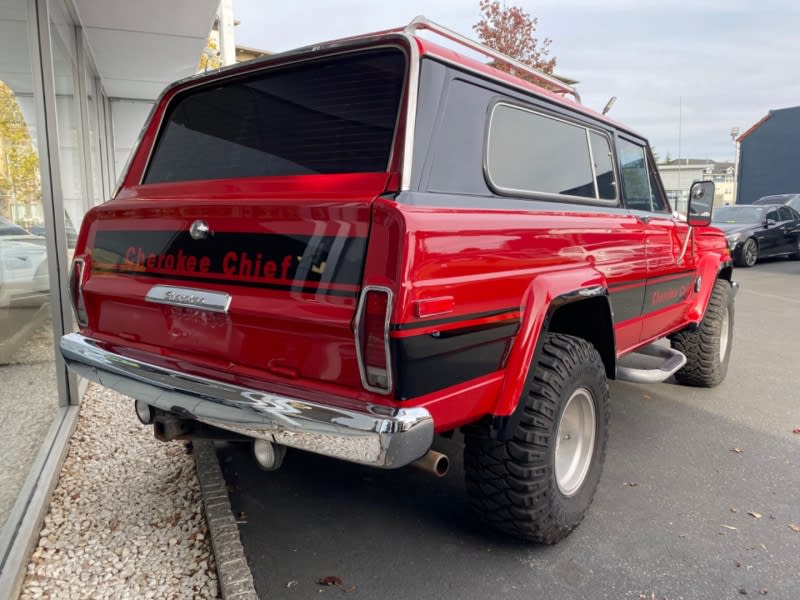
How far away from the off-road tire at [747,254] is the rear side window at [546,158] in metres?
12.9

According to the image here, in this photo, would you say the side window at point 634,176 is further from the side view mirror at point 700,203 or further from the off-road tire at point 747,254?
the off-road tire at point 747,254

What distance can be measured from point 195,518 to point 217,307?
1.18 m

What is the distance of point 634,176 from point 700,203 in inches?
24.0

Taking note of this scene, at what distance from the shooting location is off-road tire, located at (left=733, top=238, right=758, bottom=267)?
14.8 meters

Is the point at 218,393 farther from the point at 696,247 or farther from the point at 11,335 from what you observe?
the point at 696,247

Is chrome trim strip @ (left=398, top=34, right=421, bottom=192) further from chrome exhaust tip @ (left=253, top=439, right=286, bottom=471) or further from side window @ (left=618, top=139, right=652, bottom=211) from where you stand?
side window @ (left=618, top=139, right=652, bottom=211)

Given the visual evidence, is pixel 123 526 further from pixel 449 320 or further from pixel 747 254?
pixel 747 254

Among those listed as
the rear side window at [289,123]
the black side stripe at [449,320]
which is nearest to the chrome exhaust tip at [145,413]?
the rear side window at [289,123]

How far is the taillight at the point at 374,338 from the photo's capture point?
1.98 meters

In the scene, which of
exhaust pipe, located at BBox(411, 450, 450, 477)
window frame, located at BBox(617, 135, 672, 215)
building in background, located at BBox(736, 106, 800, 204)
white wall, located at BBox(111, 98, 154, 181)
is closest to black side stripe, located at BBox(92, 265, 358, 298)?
exhaust pipe, located at BBox(411, 450, 450, 477)

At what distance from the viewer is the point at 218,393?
2.28 meters

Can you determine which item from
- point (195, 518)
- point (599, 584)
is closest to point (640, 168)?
point (599, 584)

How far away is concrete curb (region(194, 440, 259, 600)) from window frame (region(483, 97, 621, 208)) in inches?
70.7

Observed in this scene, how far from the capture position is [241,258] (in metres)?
2.35
